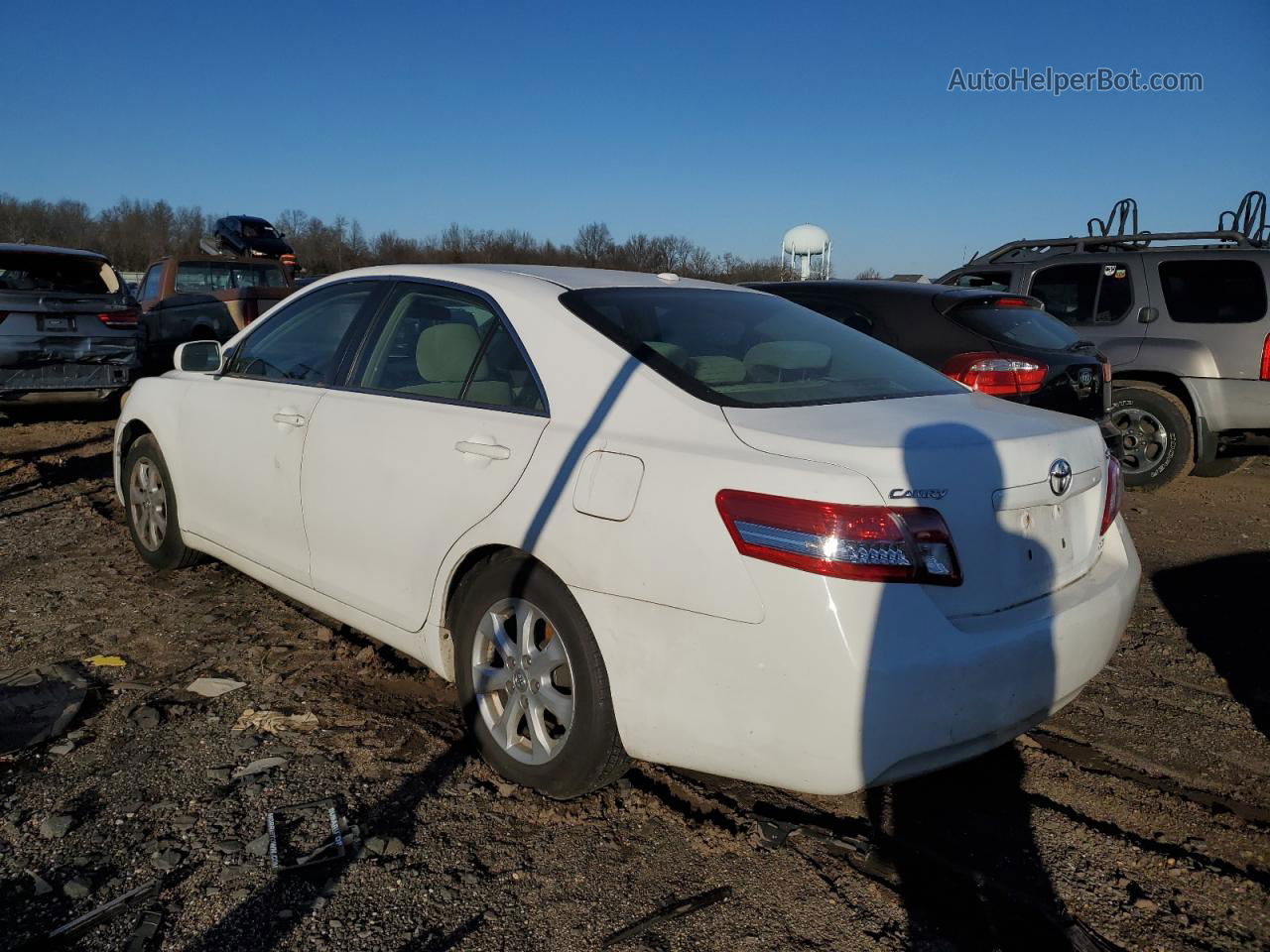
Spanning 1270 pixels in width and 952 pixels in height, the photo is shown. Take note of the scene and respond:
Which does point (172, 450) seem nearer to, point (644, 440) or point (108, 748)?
point (108, 748)

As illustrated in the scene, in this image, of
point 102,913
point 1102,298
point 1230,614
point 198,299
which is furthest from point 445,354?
point 198,299

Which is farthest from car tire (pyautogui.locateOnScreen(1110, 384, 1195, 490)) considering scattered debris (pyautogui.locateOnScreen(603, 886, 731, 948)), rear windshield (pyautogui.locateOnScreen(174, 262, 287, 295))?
rear windshield (pyautogui.locateOnScreen(174, 262, 287, 295))

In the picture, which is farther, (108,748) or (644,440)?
(108,748)

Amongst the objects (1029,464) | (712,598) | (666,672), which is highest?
(1029,464)

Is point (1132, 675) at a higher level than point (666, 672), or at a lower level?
lower

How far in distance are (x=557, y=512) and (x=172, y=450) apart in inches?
109

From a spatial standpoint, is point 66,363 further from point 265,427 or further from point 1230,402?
point 1230,402

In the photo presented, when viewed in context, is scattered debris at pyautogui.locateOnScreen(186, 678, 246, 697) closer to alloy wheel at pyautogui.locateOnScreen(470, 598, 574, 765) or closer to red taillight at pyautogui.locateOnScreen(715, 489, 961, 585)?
alloy wheel at pyautogui.locateOnScreen(470, 598, 574, 765)

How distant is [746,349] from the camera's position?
3367mm

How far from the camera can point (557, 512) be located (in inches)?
111

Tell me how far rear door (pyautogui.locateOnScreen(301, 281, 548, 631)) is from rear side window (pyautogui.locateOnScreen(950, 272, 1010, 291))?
22.2 feet

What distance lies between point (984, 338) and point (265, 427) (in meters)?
4.59

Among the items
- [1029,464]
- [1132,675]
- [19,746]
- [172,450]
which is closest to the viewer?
[1029,464]

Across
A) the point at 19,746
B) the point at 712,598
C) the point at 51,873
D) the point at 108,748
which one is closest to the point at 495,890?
the point at 712,598
